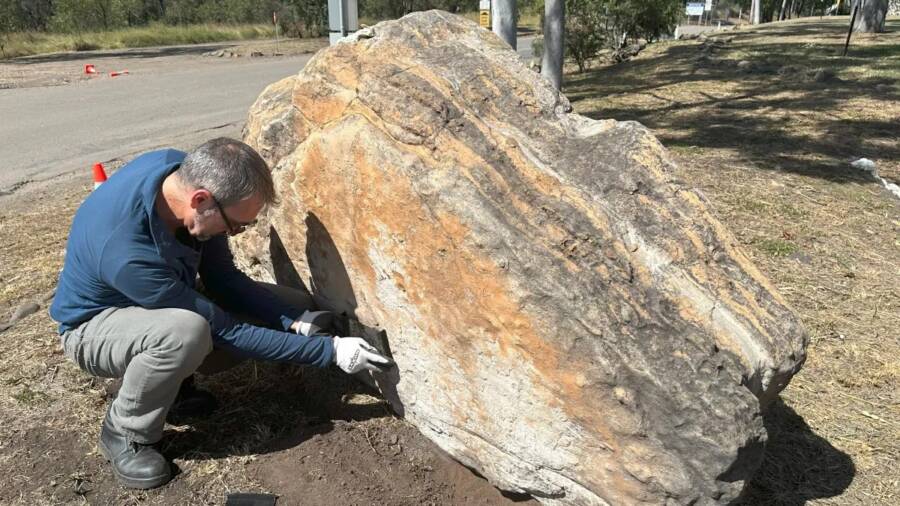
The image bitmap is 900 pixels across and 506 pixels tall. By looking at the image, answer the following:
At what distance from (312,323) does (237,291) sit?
0.36 m

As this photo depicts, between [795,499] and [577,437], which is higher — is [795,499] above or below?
→ below

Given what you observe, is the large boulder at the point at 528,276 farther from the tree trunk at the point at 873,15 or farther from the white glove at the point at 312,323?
the tree trunk at the point at 873,15

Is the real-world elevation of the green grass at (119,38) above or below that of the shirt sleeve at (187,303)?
above

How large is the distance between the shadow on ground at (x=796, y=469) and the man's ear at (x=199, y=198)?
7.27ft

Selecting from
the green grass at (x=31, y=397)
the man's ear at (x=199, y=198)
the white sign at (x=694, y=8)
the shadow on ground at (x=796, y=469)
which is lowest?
the shadow on ground at (x=796, y=469)

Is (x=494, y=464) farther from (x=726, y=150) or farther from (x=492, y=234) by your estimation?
(x=726, y=150)

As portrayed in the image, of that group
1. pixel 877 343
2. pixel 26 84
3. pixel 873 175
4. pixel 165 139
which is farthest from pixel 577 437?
pixel 26 84

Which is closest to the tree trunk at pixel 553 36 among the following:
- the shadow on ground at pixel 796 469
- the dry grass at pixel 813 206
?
the dry grass at pixel 813 206

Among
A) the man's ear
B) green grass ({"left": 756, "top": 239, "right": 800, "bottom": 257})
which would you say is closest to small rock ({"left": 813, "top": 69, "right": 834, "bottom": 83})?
green grass ({"left": 756, "top": 239, "right": 800, "bottom": 257})

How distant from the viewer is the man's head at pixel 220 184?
225 cm

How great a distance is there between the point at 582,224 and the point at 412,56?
3.42ft

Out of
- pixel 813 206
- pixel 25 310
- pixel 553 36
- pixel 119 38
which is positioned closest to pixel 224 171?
pixel 25 310

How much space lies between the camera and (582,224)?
7.32 ft

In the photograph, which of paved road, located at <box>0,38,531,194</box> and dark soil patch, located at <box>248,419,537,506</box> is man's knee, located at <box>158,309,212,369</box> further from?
paved road, located at <box>0,38,531,194</box>
